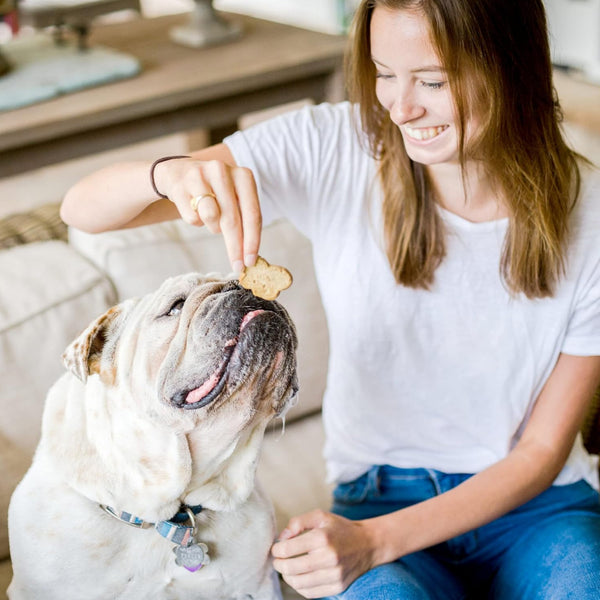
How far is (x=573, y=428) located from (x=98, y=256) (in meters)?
0.84

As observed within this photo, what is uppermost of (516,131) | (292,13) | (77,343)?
(516,131)

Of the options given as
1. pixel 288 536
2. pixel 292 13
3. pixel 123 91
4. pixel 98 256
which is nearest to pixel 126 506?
pixel 288 536

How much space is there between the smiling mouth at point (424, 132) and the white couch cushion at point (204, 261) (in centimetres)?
50

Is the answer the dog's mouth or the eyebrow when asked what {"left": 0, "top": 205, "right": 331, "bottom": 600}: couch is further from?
the eyebrow

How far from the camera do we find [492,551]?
47.6 inches

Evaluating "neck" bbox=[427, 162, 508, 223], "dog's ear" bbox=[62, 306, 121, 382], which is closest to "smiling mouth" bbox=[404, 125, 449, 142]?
"neck" bbox=[427, 162, 508, 223]

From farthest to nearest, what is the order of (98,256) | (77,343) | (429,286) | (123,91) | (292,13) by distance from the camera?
1. (292,13)
2. (123,91)
3. (98,256)
4. (429,286)
5. (77,343)

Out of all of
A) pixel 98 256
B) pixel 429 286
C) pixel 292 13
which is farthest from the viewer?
pixel 292 13

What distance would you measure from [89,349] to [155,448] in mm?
132

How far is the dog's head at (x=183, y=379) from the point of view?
85 centimetres

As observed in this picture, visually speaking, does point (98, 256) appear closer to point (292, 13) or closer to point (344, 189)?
point (344, 189)

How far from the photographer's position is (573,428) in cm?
118

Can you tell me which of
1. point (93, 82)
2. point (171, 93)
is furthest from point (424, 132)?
point (93, 82)

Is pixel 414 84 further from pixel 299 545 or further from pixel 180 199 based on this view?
pixel 299 545
